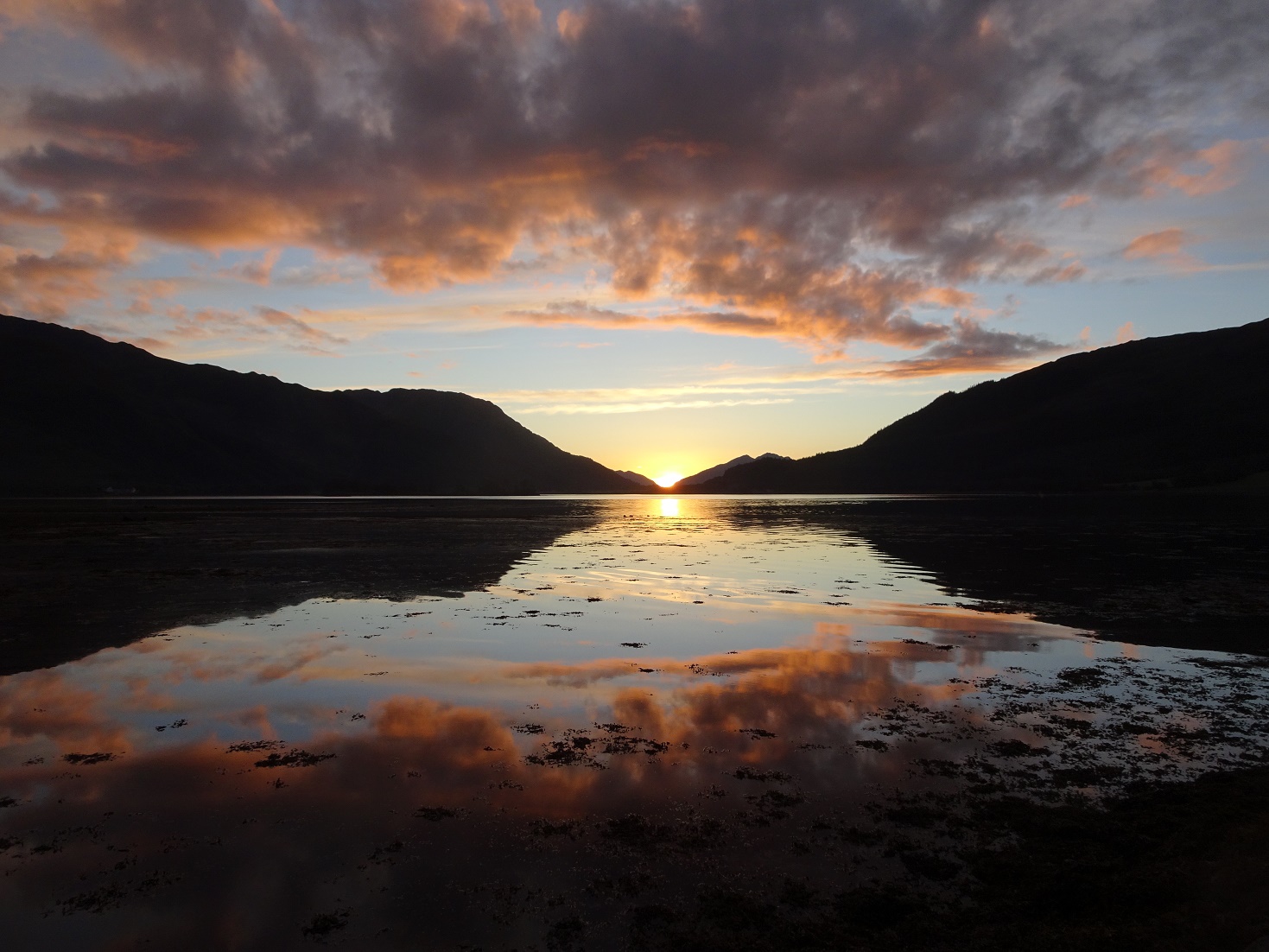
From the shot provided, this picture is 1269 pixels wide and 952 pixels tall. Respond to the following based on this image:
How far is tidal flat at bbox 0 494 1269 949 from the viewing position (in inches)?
301

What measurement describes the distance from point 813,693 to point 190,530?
67.0 m

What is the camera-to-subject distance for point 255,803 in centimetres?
1043

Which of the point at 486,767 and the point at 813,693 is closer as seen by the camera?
the point at 486,767

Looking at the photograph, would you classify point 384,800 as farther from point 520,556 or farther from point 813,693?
point 520,556

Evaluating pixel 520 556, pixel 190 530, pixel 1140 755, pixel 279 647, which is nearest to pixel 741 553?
pixel 520 556

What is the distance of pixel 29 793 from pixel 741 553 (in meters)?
40.9

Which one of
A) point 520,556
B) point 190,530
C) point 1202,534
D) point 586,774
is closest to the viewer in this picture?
point 586,774

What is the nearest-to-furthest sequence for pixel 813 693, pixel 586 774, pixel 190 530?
1. pixel 586 774
2. pixel 813 693
3. pixel 190 530

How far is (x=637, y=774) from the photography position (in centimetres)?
1146

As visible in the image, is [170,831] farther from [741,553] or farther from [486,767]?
[741,553]

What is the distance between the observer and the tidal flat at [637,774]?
25.0 feet

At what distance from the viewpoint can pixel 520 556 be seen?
154ft

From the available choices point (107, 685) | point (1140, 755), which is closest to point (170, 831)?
point (107, 685)

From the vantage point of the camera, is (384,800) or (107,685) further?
(107,685)
